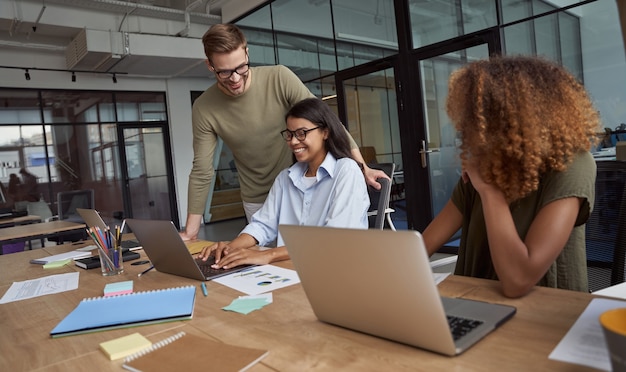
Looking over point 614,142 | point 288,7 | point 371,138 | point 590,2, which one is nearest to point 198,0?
point 288,7

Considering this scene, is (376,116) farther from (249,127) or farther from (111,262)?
(111,262)

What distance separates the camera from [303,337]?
900 millimetres

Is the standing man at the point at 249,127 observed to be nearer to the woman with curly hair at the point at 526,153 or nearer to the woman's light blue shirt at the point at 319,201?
the woman's light blue shirt at the point at 319,201

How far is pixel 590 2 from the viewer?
3.55m

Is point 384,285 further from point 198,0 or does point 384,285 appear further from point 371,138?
point 198,0

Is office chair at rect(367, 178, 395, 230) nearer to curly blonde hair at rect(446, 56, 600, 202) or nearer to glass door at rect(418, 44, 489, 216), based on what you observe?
curly blonde hair at rect(446, 56, 600, 202)

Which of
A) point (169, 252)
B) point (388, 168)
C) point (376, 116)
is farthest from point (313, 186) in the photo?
point (376, 116)

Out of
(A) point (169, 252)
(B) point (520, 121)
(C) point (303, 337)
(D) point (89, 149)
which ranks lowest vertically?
(C) point (303, 337)

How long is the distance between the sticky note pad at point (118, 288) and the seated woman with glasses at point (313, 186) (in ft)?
0.95

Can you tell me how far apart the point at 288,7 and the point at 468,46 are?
273cm

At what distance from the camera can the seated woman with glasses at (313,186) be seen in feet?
5.81

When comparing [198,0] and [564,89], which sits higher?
[198,0]

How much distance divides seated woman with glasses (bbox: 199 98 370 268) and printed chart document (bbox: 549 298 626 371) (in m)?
0.94

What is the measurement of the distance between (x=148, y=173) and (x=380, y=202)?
7.49 metres
